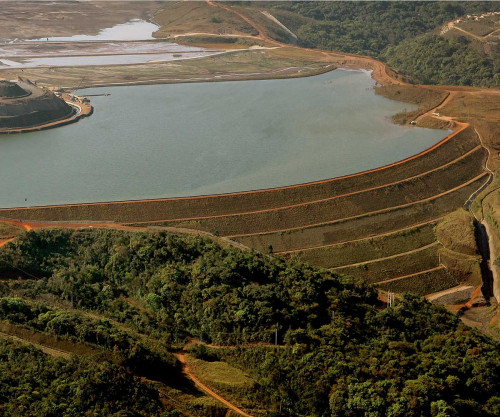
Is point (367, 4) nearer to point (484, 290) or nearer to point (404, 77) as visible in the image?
point (404, 77)

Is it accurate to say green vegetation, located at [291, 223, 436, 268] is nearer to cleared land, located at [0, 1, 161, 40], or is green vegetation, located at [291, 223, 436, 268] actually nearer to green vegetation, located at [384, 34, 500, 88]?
green vegetation, located at [384, 34, 500, 88]

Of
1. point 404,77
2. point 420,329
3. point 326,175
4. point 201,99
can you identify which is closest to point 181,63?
point 201,99

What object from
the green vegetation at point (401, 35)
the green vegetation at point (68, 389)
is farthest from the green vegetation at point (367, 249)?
the green vegetation at point (401, 35)

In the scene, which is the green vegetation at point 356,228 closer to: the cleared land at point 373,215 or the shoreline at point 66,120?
the cleared land at point 373,215

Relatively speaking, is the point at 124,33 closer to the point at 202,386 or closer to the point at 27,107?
the point at 27,107

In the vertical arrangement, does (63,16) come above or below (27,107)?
above

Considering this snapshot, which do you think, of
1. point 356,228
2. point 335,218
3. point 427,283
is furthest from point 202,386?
point 335,218

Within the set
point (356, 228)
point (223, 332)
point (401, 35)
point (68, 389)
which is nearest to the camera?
point (68, 389)
